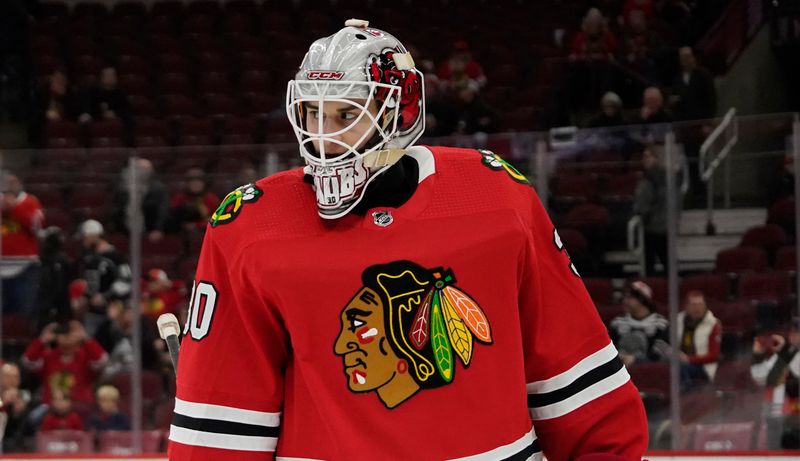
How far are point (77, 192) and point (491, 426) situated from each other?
3.79 metres

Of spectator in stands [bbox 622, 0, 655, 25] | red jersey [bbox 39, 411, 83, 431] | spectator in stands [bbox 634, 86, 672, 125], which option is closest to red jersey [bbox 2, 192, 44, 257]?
red jersey [bbox 39, 411, 83, 431]

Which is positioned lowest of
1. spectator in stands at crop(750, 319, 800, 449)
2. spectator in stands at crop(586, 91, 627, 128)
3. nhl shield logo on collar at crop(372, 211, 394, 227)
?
spectator in stands at crop(750, 319, 800, 449)

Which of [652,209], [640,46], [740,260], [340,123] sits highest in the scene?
[340,123]

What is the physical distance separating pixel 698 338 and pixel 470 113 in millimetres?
2459

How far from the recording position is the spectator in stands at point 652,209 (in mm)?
4926

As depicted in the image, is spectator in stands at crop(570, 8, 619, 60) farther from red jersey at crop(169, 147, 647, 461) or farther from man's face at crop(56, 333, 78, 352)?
red jersey at crop(169, 147, 647, 461)

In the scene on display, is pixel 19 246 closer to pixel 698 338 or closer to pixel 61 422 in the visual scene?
pixel 61 422

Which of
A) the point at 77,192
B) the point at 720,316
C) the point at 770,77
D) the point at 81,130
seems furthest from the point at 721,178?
the point at 81,130

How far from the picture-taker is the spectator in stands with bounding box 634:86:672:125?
22.1 feet

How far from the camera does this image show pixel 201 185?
528cm

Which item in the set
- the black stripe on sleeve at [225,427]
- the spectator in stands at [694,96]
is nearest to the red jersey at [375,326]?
the black stripe on sleeve at [225,427]

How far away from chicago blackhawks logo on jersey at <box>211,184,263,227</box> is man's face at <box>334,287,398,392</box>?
22 cm

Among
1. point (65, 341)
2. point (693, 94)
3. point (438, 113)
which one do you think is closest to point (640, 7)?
point (693, 94)

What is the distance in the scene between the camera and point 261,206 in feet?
5.95
